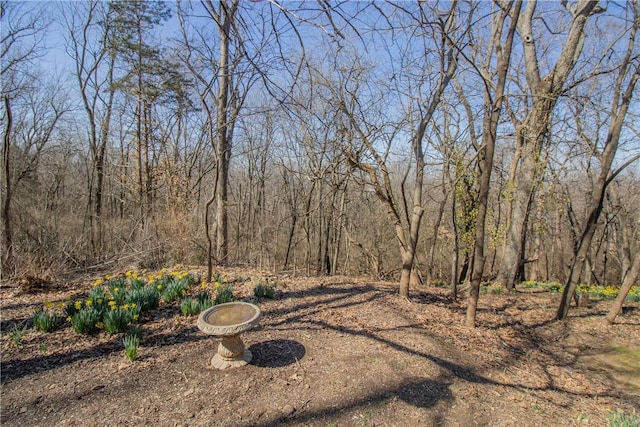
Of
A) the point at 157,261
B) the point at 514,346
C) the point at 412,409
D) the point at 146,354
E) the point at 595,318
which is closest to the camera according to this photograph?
the point at 412,409

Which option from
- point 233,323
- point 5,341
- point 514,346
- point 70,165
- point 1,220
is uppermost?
point 70,165

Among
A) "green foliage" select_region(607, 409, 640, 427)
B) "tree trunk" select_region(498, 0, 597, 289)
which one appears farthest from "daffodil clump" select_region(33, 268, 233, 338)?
"tree trunk" select_region(498, 0, 597, 289)

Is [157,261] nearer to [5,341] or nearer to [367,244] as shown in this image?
[5,341]

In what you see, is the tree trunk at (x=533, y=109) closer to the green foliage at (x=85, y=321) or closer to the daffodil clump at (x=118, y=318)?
the daffodil clump at (x=118, y=318)

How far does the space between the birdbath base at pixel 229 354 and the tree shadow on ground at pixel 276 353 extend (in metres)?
0.17

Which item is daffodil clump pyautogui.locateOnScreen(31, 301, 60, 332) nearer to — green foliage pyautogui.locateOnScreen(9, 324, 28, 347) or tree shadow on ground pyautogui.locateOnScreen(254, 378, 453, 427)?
green foliage pyautogui.locateOnScreen(9, 324, 28, 347)

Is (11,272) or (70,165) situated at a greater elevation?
(70,165)

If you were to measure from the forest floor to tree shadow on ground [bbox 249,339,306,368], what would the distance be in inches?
0.6

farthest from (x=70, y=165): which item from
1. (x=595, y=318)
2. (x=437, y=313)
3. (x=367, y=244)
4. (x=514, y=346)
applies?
(x=595, y=318)

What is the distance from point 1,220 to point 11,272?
3.85 ft

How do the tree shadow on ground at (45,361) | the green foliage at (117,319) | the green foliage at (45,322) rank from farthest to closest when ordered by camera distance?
the green foliage at (45,322) < the green foliage at (117,319) < the tree shadow on ground at (45,361)

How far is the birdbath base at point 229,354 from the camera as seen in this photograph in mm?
3334

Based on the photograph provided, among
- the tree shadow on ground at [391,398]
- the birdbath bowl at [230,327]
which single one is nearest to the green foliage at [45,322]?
the birdbath bowl at [230,327]

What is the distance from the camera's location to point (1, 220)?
21.0 feet
